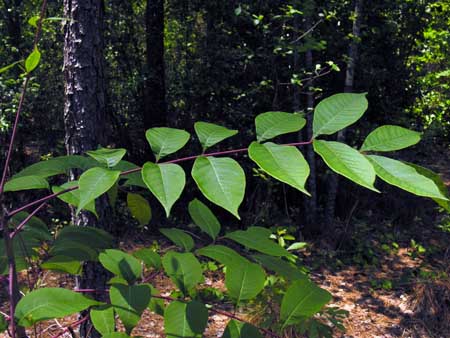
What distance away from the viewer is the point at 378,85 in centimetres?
573

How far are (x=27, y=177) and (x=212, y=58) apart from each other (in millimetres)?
4230

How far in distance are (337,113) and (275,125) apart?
10cm

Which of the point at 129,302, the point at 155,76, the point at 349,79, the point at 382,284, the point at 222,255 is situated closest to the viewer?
the point at 129,302

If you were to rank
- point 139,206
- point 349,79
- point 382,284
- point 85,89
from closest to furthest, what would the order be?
1. point 139,206
2. point 85,89
3. point 382,284
4. point 349,79

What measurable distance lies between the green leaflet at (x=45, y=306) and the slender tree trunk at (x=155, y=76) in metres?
4.71

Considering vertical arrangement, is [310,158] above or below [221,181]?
below

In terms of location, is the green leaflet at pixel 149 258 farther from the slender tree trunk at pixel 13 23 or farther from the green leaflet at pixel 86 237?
the slender tree trunk at pixel 13 23

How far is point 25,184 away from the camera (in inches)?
34.6

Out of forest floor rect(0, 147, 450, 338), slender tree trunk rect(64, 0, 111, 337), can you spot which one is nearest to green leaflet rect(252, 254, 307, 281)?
slender tree trunk rect(64, 0, 111, 337)

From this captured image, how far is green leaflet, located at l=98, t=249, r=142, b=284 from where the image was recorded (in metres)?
0.86

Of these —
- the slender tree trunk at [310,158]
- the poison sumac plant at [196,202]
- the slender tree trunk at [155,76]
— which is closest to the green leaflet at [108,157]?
the poison sumac plant at [196,202]

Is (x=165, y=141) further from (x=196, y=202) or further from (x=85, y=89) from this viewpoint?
(x=85, y=89)

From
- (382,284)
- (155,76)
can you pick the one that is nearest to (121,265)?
(382,284)

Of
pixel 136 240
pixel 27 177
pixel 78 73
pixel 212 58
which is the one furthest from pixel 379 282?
pixel 27 177
